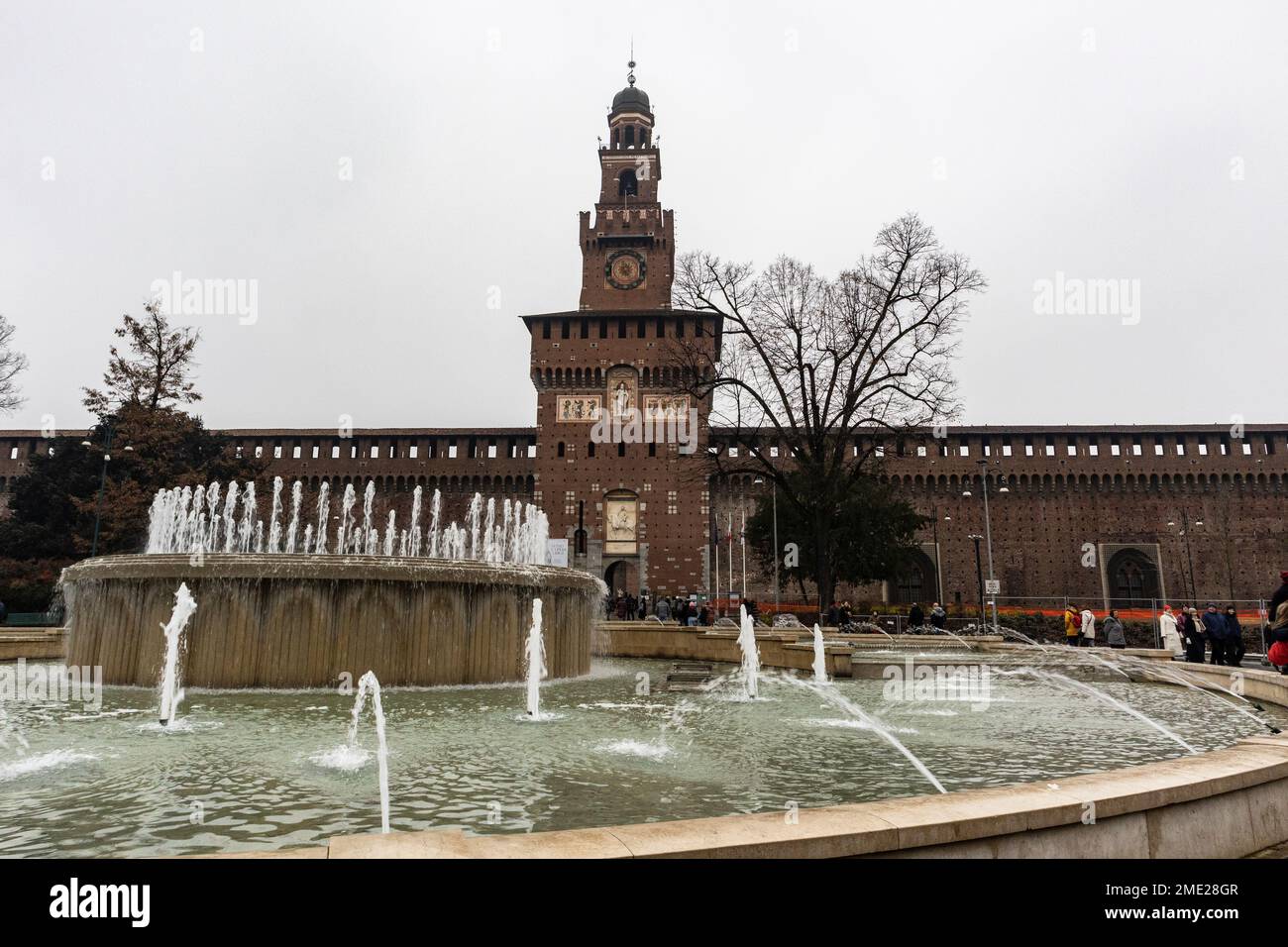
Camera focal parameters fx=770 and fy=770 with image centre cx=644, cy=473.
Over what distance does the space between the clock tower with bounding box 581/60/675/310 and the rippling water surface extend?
1371 inches

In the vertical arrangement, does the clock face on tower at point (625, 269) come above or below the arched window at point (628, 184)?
below

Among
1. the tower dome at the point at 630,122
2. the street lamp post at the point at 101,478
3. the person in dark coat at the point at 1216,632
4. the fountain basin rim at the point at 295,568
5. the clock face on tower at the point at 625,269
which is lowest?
the person in dark coat at the point at 1216,632

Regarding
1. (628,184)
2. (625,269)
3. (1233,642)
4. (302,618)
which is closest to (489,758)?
(302,618)

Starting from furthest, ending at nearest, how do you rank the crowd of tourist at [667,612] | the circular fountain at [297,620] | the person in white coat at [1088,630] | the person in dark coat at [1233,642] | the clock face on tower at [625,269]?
the clock face on tower at [625,269], the crowd of tourist at [667,612], the person in white coat at [1088,630], the person in dark coat at [1233,642], the circular fountain at [297,620]

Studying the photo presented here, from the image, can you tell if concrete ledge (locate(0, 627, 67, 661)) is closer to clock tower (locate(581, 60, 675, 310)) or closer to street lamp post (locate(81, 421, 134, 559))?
street lamp post (locate(81, 421, 134, 559))

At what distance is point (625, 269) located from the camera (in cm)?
4178

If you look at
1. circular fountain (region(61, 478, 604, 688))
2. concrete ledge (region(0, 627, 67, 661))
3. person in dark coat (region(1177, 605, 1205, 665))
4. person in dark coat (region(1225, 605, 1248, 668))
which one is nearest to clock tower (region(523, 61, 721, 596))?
person in dark coat (region(1177, 605, 1205, 665))

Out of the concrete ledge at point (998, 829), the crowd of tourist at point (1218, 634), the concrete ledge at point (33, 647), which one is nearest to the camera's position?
the concrete ledge at point (998, 829)

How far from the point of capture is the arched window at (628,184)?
43.8m

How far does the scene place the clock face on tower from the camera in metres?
41.6

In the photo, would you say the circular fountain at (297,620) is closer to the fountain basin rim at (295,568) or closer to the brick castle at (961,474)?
the fountain basin rim at (295,568)

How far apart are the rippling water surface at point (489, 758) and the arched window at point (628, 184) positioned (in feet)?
130

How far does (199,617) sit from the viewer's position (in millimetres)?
8773

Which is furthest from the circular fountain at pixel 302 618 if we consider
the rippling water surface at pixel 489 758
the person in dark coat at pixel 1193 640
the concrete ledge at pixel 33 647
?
the person in dark coat at pixel 1193 640
